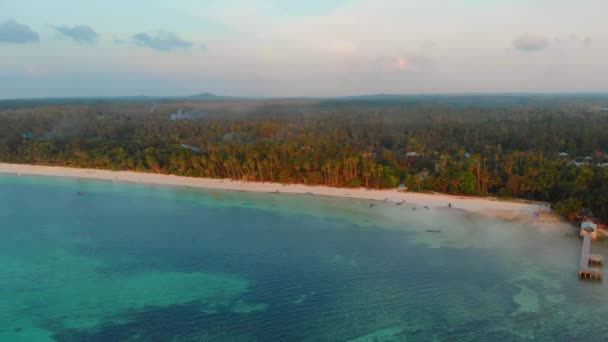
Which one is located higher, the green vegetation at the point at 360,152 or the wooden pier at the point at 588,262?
the green vegetation at the point at 360,152

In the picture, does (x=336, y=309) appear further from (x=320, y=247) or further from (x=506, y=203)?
(x=506, y=203)

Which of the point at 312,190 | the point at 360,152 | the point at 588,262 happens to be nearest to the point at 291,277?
the point at 588,262

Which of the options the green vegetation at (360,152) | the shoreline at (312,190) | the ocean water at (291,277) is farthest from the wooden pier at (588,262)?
the shoreline at (312,190)

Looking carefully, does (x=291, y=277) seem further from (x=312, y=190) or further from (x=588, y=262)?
(x=312, y=190)

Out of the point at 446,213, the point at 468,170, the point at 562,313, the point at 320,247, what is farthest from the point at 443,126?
the point at 562,313

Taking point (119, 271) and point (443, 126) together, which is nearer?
A: point (119, 271)

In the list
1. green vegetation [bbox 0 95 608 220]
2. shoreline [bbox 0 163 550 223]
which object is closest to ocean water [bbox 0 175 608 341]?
shoreline [bbox 0 163 550 223]

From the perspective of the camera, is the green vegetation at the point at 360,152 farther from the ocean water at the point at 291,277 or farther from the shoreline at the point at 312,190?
the ocean water at the point at 291,277
